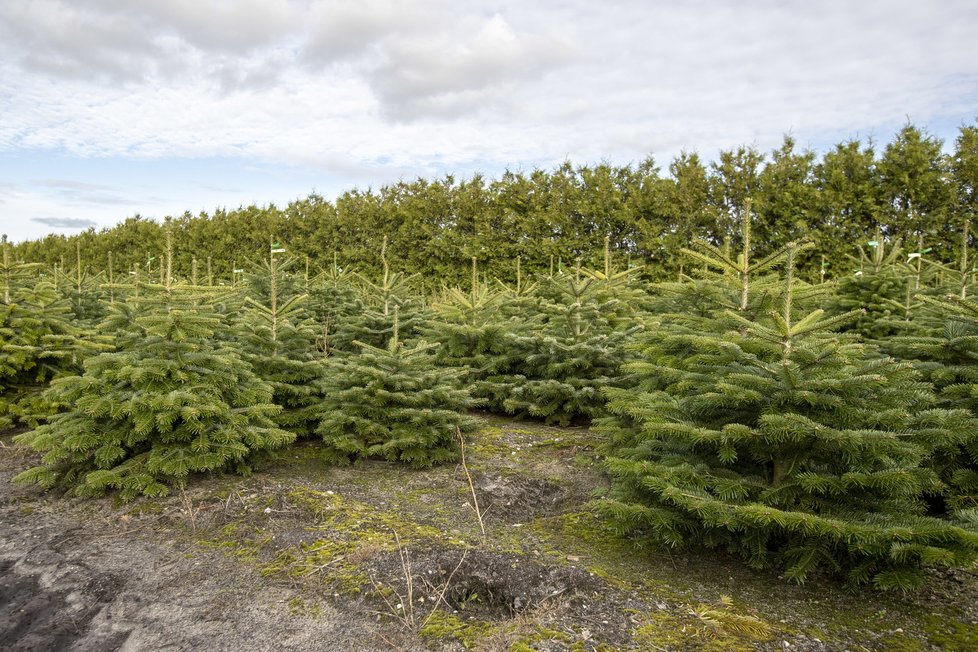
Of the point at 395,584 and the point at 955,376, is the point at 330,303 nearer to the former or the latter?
the point at 395,584

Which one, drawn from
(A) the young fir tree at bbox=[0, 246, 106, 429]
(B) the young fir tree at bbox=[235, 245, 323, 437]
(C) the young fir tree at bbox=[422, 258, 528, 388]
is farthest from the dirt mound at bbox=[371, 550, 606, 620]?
(A) the young fir tree at bbox=[0, 246, 106, 429]

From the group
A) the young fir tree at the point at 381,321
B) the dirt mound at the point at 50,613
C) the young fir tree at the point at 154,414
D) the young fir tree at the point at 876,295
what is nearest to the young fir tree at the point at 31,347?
the young fir tree at the point at 154,414

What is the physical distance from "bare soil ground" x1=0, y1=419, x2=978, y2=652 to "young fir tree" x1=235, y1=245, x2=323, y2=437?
97 centimetres

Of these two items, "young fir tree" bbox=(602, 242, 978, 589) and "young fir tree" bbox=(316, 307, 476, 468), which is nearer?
"young fir tree" bbox=(602, 242, 978, 589)

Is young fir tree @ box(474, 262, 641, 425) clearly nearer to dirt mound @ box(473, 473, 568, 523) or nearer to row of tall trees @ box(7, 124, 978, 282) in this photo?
dirt mound @ box(473, 473, 568, 523)

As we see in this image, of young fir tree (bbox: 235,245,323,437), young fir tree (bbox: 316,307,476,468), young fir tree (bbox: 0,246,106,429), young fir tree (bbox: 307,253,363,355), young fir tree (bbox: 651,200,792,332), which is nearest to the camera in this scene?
young fir tree (bbox: 651,200,792,332)

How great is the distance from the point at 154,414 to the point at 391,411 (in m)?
1.84

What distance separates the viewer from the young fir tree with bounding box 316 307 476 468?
203 inches

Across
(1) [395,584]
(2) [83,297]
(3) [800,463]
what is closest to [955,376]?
(3) [800,463]

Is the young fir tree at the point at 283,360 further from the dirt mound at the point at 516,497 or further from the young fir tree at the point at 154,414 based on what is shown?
the dirt mound at the point at 516,497

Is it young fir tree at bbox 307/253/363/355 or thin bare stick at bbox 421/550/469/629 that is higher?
young fir tree at bbox 307/253/363/355

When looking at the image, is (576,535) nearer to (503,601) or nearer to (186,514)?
(503,601)

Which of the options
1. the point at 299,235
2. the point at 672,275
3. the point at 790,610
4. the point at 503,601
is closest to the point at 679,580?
the point at 790,610

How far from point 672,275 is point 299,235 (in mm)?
9854
